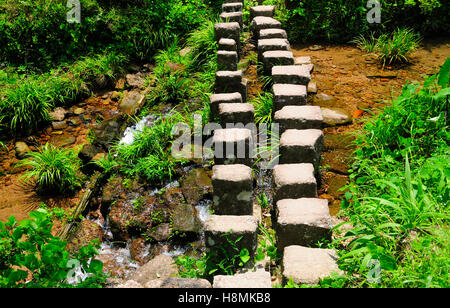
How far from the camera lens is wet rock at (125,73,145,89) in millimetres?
6565

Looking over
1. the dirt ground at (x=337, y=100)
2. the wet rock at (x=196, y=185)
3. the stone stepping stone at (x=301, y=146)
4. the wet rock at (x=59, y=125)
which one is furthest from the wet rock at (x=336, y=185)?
the wet rock at (x=59, y=125)

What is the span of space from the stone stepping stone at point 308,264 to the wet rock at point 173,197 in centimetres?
167

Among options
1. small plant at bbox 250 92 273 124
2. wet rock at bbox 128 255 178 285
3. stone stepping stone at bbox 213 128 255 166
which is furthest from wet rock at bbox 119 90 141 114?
wet rock at bbox 128 255 178 285

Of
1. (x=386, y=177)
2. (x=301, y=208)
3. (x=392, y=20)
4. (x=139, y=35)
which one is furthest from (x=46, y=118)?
(x=392, y=20)

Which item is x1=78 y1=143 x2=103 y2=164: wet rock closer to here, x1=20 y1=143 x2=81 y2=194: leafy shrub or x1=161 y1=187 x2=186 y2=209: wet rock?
x1=20 y1=143 x2=81 y2=194: leafy shrub

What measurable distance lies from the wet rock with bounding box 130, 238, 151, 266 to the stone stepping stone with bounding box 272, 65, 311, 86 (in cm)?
266

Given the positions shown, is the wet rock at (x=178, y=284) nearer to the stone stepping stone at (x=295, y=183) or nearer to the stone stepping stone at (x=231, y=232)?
the stone stepping stone at (x=231, y=232)

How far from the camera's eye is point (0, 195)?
502 centimetres

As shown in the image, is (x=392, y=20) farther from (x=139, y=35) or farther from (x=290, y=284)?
(x=290, y=284)

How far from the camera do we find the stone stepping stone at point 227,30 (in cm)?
606

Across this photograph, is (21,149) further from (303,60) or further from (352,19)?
(352,19)

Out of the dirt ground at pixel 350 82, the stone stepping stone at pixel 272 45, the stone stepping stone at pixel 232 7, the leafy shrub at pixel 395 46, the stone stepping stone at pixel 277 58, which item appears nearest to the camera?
the dirt ground at pixel 350 82

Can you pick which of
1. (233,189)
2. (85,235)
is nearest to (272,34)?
(233,189)
